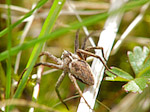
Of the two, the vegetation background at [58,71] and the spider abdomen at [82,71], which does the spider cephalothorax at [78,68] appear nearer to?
the spider abdomen at [82,71]

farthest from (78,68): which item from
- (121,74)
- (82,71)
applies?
(121,74)

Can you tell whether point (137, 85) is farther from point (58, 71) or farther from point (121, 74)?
point (58, 71)

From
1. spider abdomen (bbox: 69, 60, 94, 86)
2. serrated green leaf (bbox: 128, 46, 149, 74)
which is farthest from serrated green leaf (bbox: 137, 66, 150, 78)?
spider abdomen (bbox: 69, 60, 94, 86)

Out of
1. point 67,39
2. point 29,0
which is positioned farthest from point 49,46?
point 29,0

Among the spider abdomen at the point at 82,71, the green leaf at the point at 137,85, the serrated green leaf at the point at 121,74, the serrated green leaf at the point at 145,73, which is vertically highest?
the spider abdomen at the point at 82,71

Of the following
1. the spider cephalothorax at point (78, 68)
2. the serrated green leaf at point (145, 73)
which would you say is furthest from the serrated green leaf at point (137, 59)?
the spider cephalothorax at point (78, 68)

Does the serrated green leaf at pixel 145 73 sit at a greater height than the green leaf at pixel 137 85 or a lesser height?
greater

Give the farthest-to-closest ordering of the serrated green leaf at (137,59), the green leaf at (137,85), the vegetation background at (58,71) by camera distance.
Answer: the serrated green leaf at (137,59) → the green leaf at (137,85) → the vegetation background at (58,71)

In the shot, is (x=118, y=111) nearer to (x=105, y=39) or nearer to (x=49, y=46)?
(x=105, y=39)
